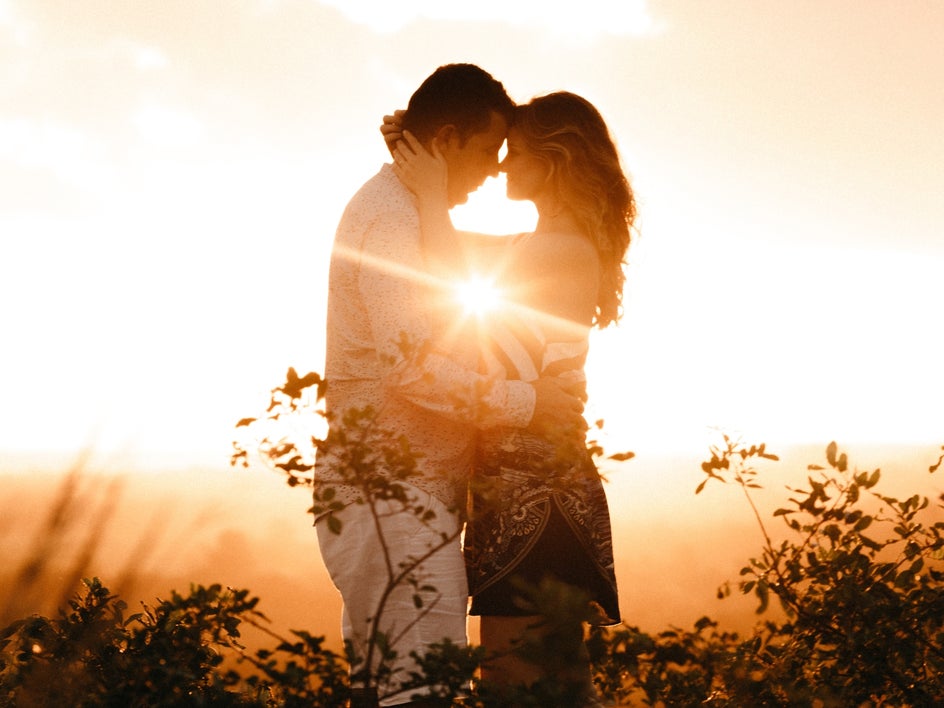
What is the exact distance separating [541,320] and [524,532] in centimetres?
81

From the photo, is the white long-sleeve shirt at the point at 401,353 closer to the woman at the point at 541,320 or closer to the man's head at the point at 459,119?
the woman at the point at 541,320

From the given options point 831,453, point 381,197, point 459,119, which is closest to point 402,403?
point 381,197

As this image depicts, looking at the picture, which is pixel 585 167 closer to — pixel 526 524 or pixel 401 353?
pixel 401 353

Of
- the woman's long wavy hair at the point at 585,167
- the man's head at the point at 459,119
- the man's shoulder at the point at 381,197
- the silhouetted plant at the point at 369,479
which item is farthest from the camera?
the woman's long wavy hair at the point at 585,167

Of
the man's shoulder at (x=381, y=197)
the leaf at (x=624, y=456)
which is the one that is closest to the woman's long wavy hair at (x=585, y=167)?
the man's shoulder at (x=381, y=197)

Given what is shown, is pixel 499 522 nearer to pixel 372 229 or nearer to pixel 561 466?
pixel 561 466

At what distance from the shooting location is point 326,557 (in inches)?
131

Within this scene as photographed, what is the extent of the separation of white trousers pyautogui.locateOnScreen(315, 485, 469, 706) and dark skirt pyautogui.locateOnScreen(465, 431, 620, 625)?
121 millimetres

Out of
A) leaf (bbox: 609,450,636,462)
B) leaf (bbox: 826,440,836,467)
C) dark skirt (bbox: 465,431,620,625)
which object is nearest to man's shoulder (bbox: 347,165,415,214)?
dark skirt (bbox: 465,431,620,625)

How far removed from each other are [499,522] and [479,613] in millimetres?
A: 313

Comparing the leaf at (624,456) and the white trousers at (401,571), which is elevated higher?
the leaf at (624,456)

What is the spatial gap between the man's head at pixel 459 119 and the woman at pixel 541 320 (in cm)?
9

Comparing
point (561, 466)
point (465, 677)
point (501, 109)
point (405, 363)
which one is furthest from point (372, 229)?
point (465, 677)

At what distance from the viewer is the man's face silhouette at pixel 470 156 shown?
144 inches
